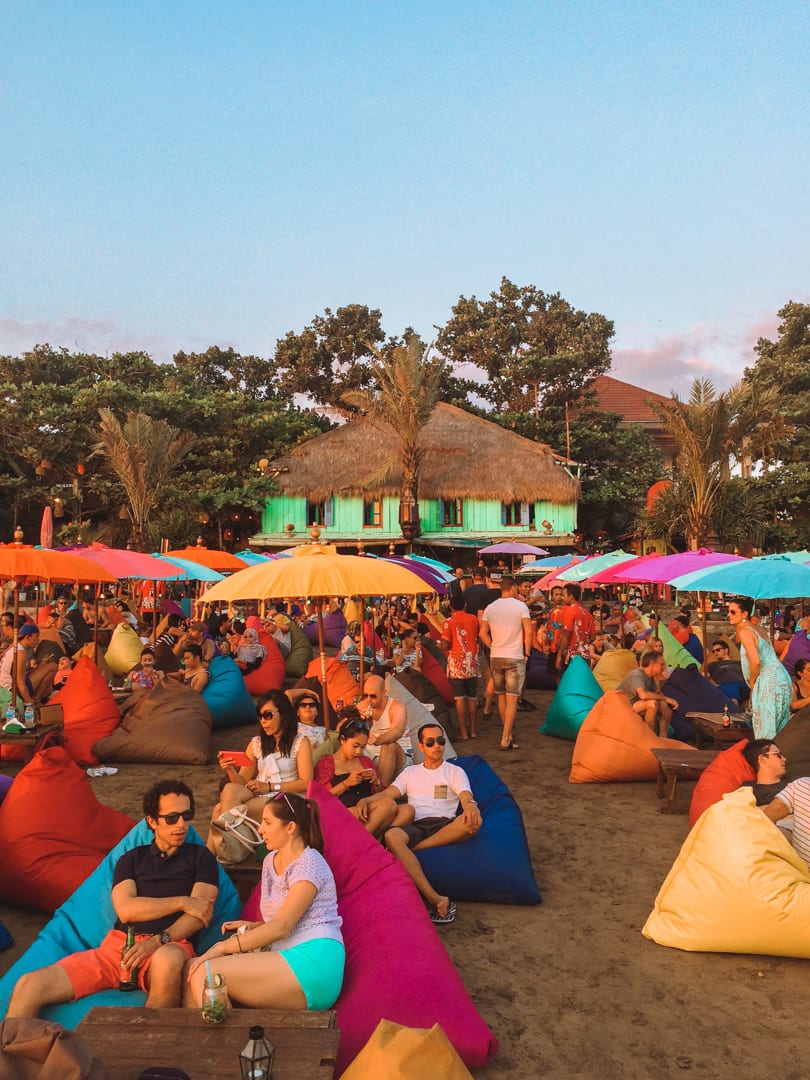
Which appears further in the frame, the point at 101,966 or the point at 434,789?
the point at 434,789

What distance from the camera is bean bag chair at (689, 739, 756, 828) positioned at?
16.8 feet

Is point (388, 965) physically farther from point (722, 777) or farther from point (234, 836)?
point (722, 777)

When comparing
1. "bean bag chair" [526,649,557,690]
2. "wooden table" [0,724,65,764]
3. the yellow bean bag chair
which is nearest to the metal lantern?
the yellow bean bag chair

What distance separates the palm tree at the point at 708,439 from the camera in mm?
21719

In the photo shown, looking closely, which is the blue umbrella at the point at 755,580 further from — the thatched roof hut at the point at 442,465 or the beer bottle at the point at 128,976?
the thatched roof hut at the point at 442,465

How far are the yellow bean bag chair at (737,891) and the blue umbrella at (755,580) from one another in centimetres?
343

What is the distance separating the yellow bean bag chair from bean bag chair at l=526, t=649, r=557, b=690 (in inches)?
311

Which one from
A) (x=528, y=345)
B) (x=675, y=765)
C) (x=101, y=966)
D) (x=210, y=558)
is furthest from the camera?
(x=528, y=345)

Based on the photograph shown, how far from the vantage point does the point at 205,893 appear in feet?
11.6

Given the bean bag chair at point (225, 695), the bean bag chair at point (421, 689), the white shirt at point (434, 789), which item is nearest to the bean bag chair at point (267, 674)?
the bean bag chair at point (225, 695)

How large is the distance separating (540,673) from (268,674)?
13.0 ft

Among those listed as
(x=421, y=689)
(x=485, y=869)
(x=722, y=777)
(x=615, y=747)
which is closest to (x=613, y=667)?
(x=421, y=689)

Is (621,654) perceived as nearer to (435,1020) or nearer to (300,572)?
(300,572)

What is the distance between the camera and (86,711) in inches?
302
